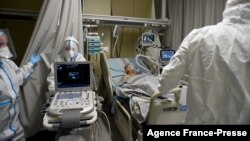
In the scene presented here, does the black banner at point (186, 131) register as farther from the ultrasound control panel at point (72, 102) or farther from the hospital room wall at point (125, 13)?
the hospital room wall at point (125, 13)

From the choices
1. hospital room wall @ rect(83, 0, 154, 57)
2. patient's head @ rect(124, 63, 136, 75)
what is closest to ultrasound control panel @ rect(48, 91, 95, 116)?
patient's head @ rect(124, 63, 136, 75)

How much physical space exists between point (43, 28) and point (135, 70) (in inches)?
59.5

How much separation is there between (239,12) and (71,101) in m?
1.37

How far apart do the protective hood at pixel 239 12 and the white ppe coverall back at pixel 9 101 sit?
201cm

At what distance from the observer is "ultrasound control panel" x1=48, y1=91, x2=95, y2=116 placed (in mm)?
1363

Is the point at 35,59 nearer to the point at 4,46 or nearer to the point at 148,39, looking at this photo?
the point at 4,46

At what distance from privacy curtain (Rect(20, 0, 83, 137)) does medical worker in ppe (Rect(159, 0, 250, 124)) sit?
1596 millimetres

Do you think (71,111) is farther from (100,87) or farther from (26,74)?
(100,87)

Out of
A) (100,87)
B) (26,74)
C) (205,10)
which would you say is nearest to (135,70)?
(100,87)

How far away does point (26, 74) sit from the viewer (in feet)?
6.84

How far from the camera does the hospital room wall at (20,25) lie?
305cm

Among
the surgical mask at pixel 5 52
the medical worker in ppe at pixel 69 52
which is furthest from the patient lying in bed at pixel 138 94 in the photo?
the surgical mask at pixel 5 52

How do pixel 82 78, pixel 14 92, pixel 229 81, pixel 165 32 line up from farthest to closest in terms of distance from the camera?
1. pixel 165 32
2. pixel 14 92
3. pixel 82 78
4. pixel 229 81

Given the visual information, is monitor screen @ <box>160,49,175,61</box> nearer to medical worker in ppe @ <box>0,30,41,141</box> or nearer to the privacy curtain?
the privacy curtain
